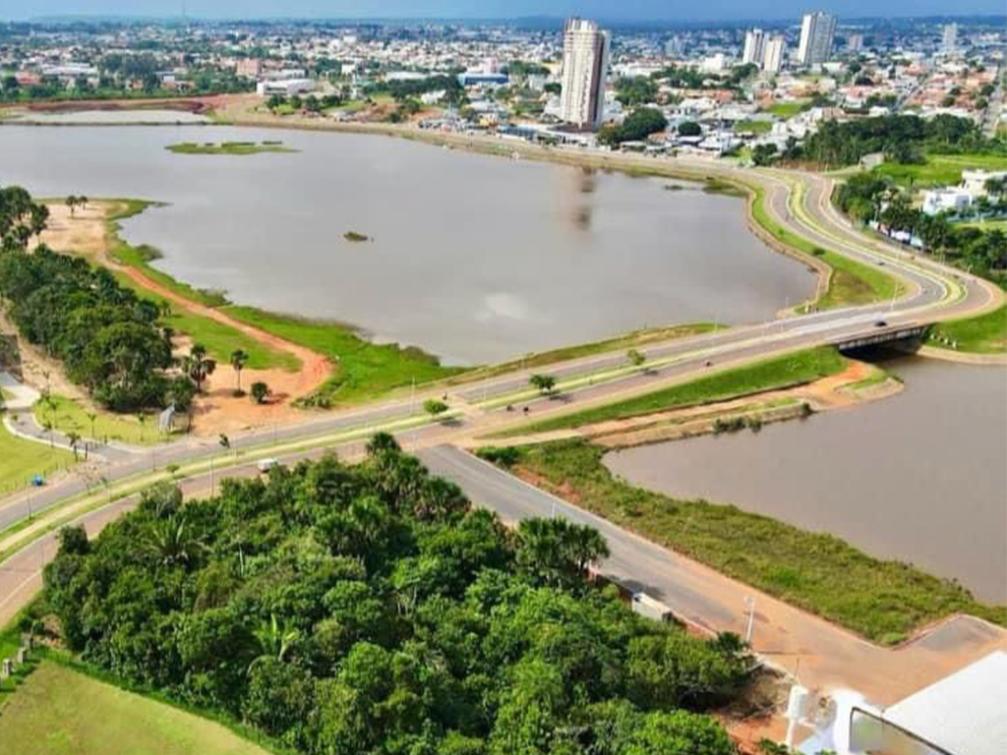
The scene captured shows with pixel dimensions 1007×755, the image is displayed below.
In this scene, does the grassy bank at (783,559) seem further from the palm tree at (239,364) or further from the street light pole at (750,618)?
the palm tree at (239,364)

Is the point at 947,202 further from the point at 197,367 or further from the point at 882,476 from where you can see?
the point at 197,367

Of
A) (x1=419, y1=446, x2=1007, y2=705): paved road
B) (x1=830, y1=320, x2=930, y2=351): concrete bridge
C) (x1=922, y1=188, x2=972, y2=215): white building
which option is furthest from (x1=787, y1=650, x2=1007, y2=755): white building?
(x1=922, y1=188, x2=972, y2=215): white building

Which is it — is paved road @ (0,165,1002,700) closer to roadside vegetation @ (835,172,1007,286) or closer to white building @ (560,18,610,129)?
roadside vegetation @ (835,172,1007,286)

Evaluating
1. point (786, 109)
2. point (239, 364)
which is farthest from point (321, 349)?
point (786, 109)

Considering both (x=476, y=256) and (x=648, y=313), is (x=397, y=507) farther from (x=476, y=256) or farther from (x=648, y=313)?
(x=476, y=256)

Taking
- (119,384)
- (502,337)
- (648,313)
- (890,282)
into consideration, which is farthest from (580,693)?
(890,282)

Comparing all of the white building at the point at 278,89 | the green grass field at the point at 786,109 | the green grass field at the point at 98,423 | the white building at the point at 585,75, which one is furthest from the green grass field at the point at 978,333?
the white building at the point at 278,89
